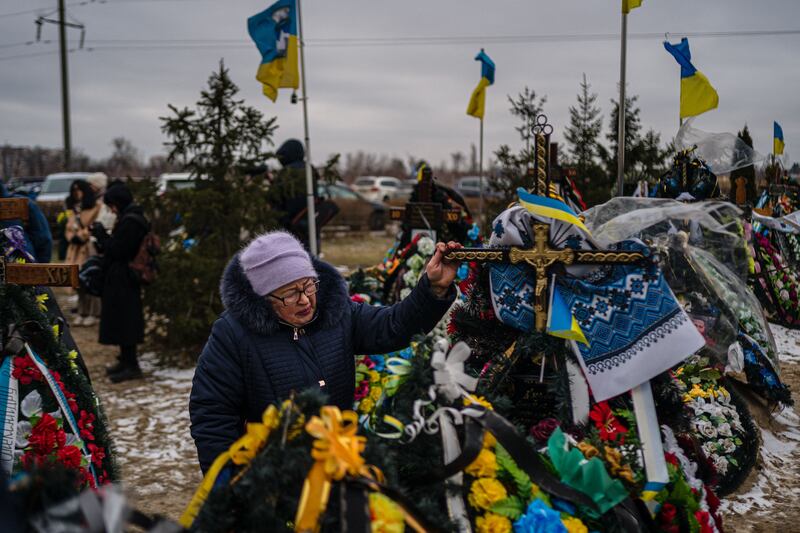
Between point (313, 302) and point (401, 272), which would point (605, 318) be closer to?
point (313, 302)

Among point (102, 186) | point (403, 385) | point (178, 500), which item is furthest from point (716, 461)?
point (102, 186)

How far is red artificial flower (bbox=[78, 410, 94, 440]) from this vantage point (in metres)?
3.01

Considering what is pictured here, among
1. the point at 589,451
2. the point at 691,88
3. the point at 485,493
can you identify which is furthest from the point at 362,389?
the point at 691,88

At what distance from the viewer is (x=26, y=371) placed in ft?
9.55

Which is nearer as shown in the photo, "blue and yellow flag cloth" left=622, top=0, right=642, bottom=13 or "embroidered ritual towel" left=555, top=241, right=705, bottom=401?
"embroidered ritual towel" left=555, top=241, right=705, bottom=401

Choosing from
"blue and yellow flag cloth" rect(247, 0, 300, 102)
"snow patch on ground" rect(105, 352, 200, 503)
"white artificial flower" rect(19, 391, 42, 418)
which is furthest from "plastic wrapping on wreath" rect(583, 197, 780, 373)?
"blue and yellow flag cloth" rect(247, 0, 300, 102)

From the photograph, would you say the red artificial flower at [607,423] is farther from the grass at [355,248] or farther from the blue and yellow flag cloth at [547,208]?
the grass at [355,248]

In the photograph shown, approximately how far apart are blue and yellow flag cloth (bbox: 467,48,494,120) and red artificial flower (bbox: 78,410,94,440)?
25.9 feet

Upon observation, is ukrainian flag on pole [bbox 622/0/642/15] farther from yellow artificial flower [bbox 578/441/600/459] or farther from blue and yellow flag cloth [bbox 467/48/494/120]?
blue and yellow flag cloth [bbox 467/48/494/120]

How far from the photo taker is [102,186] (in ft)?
28.6

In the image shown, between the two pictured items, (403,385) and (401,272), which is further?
(401,272)

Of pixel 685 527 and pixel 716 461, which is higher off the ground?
pixel 685 527

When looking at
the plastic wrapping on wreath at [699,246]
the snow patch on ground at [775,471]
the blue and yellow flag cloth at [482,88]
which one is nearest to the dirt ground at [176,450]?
the snow patch on ground at [775,471]

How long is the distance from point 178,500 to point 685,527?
10.3 ft
